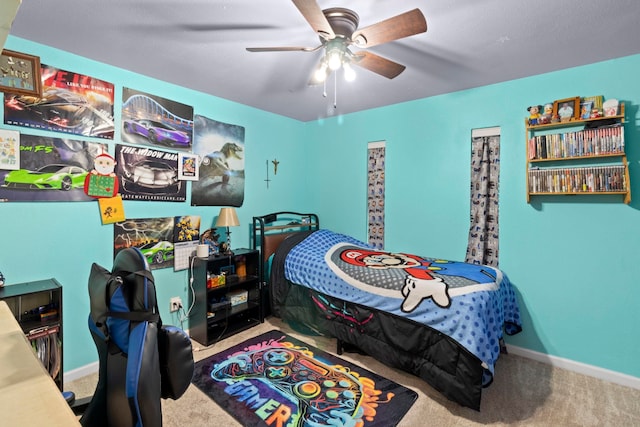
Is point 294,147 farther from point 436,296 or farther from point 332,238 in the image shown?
point 436,296

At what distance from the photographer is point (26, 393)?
83 cm

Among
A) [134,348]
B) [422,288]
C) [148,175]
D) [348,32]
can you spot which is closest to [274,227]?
[148,175]

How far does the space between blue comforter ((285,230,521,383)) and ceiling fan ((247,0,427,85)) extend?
1.58 m

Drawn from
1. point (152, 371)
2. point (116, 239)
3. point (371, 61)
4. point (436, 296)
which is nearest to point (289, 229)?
point (116, 239)

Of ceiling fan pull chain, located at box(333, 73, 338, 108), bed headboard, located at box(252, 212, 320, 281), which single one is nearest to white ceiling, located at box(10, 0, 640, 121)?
ceiling fan pull chain, located at box(333, 73, 338, 108)

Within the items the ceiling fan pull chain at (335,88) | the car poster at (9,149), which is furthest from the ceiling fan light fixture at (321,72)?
the car poster at (9,149)

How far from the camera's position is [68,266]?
2311 mm

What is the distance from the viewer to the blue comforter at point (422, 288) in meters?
2.00

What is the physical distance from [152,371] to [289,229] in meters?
3.26

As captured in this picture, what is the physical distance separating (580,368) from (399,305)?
170 centimetres

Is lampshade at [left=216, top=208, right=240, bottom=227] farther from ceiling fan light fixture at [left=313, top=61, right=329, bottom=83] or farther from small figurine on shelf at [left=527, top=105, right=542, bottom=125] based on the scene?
small figurine on shelf at [left=527, top=105, right=542, bottom=125]

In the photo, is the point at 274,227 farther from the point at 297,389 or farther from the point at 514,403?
the point at 514,403

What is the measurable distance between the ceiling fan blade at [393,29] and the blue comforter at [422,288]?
1687 millimetres

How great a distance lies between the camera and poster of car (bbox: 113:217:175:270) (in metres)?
2.57
